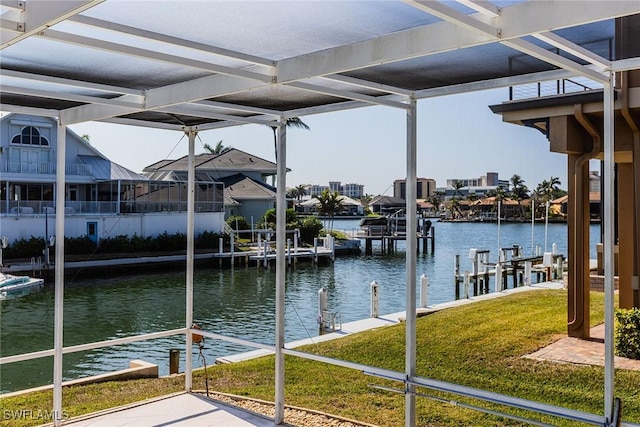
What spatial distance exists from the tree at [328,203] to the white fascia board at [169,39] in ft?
135

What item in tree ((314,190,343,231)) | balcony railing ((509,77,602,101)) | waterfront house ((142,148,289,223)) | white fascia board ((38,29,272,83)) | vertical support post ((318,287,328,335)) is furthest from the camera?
tree ((314,190,343,231))

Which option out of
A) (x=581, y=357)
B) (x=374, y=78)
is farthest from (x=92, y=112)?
(x=581, y=357)

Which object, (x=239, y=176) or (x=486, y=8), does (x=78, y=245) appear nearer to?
(x=239, y=176)

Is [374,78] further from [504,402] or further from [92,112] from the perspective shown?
[92,112]

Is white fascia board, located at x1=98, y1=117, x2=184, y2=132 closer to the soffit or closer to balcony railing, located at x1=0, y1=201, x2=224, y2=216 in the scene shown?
the soffit

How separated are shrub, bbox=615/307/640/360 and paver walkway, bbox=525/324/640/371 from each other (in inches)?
3.7

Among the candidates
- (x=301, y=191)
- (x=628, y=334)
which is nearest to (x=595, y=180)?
(x=628, y=334)

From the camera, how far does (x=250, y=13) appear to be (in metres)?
2.33

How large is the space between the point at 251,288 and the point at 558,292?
1195cm

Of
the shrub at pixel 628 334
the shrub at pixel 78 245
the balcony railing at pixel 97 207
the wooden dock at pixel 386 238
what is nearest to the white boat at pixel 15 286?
the shrub at pixel 78 245

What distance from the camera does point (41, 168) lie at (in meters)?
26.1

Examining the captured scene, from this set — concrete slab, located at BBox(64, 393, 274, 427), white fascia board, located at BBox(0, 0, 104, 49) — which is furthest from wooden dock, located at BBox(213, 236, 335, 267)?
white fascia board, located at BBox(0, 0, 104, 49)

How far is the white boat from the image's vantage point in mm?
18406

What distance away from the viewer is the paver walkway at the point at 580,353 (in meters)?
6.51
